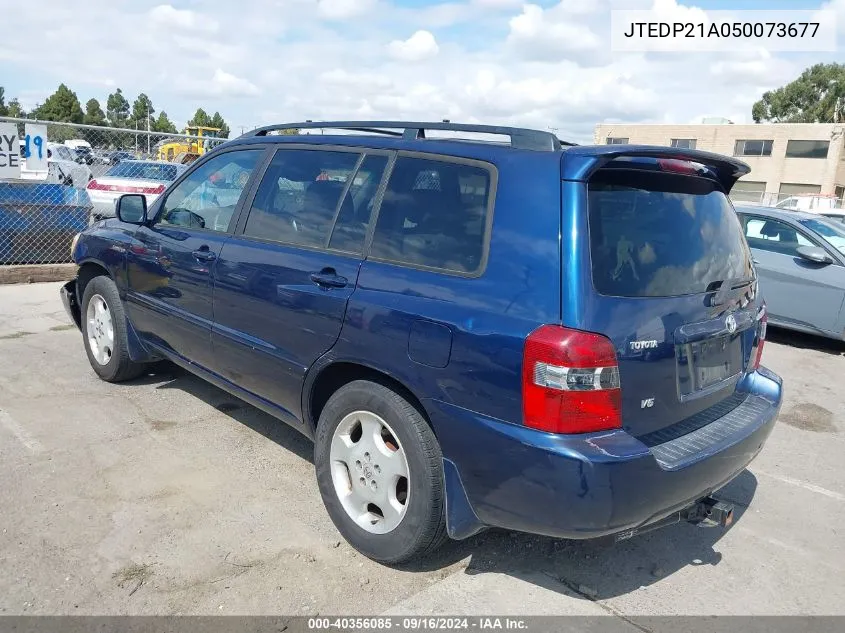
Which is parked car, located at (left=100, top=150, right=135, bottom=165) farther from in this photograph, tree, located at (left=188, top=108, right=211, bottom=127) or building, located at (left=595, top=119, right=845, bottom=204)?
tree, located at (left=188, top=108, right=211, bottom=127)

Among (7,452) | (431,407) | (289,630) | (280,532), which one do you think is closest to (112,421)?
(7,452)

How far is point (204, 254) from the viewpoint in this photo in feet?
12.8

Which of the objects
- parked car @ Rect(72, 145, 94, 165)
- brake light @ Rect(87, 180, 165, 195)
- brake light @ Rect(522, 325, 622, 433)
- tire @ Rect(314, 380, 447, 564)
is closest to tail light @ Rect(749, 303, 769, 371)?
brake light @ Rect(522, 325, 622, 433)

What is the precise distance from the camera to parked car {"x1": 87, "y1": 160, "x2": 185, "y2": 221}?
13.5 m

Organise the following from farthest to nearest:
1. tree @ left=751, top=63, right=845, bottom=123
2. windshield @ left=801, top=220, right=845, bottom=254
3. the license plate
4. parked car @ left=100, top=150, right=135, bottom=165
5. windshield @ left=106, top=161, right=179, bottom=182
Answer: tree @ left=751, top=63, right=845, bottom=123 < parked car @ left=100, top=150, right=135, bottom=165 < windshield @ left=106, top=161, right=179, bottom=182 < windshield @ left=801, top=220, right=845, bottom=254 < the license plate

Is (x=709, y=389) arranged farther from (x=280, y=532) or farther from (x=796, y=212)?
(x=796, y=212)

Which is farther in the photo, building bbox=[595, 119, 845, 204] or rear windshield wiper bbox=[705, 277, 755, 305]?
building bbox=[595, 119, 845, 204]

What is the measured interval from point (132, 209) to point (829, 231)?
7.85 metres

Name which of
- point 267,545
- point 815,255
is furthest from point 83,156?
point 267,545

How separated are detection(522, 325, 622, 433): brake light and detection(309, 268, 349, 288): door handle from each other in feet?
3.33

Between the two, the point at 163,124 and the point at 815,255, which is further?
the point at 163,124

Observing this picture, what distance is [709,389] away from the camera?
9.53 ft

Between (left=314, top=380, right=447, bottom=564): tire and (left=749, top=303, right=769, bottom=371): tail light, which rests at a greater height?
(left=749, top=303, right=769, bottom=371): tail light

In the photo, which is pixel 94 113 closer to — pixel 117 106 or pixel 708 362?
pixel 117 106
